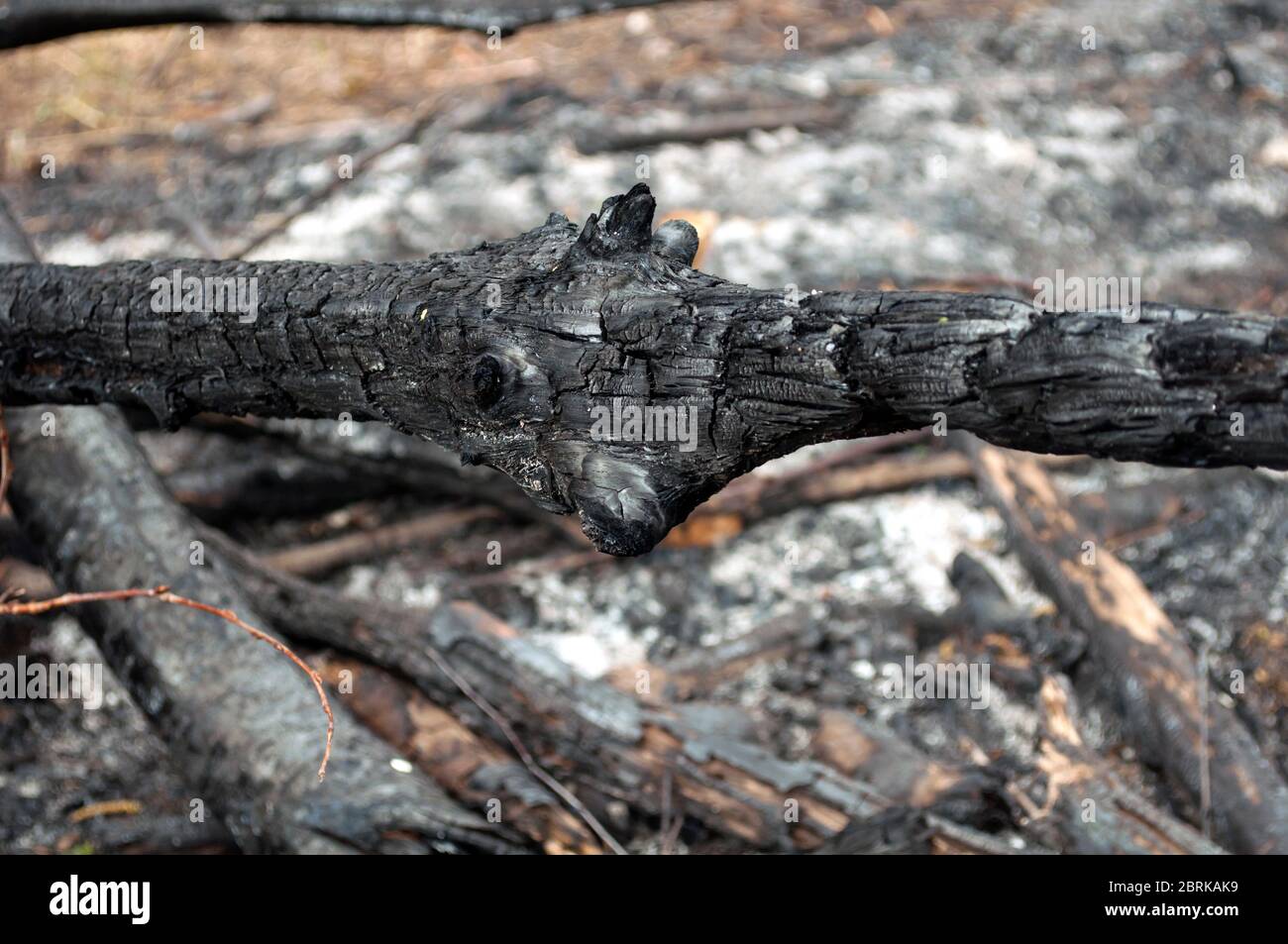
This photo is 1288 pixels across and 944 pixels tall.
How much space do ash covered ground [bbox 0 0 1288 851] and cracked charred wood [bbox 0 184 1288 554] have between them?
1569 mm

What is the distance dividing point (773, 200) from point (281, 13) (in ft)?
8.65

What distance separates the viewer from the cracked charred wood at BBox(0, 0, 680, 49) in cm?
360

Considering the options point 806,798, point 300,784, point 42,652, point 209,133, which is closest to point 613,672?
point 806,798

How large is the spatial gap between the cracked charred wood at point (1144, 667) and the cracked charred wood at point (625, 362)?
6.29 feet

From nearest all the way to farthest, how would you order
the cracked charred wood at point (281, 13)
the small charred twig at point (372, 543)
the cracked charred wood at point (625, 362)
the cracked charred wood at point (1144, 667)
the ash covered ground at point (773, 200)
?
the cracked charred wood at point (625, 362)
the cracked charred wood at point (1144, 667)
the cracked charred wood at point (281, 13)
the ash covered ground at point (773, 200)
the small charred twig at point (372, 543)

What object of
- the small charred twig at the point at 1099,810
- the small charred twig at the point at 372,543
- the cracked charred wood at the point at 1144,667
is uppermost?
the small charred twig at the point at 372,543

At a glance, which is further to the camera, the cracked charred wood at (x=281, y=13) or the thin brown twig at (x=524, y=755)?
the cracked charred wood at (x=281, y=13)

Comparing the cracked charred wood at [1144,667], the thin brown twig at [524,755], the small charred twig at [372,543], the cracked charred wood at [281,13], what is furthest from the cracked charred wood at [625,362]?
the cracked charred wood at [1144,667]

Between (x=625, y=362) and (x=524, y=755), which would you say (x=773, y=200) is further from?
(x=625, y=362)

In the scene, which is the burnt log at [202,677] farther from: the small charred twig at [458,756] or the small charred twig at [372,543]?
the small charred twig at [372,543]

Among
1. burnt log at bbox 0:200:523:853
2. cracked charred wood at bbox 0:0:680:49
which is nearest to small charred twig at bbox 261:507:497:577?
burnt log at bbox 0:200:523:853

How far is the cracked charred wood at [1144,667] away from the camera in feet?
10.1

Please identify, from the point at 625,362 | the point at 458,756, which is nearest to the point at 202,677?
the point at 458,756

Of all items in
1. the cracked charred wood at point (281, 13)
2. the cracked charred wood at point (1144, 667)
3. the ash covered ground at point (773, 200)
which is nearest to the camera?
the cracked charred wood at point (1144, 667)
